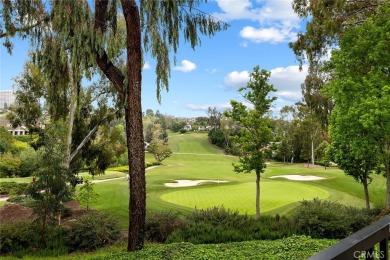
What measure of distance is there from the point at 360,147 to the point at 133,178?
32.3 ft

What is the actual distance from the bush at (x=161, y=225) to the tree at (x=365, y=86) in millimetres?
7740

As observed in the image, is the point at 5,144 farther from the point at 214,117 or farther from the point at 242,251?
the point at 214,117

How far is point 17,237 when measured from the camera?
10.0 m

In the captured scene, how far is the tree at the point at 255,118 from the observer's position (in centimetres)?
1496

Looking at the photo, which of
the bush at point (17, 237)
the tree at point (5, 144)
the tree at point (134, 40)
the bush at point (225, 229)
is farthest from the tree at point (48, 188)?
the tree at point (5, 144)

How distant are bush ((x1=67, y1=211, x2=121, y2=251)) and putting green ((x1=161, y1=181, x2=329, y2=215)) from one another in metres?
7.20

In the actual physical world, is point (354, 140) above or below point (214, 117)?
below

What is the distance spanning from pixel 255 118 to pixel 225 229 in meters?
6.38

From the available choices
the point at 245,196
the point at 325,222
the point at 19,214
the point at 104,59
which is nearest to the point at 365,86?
the point at 325,222

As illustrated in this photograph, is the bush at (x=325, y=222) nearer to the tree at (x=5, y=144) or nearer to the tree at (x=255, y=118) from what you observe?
the tree at (x=255, y=118)

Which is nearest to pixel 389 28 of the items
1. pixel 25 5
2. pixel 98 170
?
pixel 25 5

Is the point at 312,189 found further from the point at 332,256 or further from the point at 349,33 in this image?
the point at 332,256

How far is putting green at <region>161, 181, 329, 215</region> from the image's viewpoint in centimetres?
1794

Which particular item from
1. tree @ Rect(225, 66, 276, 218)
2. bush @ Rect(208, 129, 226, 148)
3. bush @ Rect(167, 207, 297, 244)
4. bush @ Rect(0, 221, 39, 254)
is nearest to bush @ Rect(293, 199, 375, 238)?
bush @ Rect(167, 207, 297, 244)
